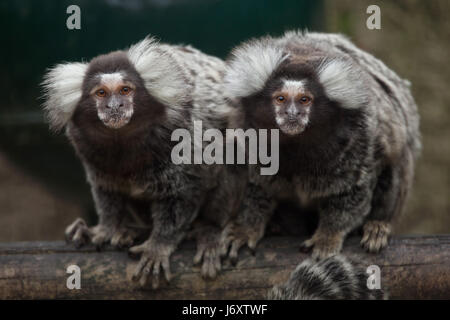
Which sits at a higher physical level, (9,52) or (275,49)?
(9,52)

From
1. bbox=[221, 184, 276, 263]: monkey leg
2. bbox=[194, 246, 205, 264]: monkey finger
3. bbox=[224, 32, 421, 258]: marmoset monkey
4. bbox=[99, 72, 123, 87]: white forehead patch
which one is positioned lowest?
bbox=[194, 246, 205, 264]: monkey finger

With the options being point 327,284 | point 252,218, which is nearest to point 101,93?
point 252,218

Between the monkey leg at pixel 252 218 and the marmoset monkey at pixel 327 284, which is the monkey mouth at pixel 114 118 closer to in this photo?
the monkey leg at pixel 252 218

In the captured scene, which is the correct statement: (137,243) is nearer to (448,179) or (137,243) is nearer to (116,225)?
(116,225)

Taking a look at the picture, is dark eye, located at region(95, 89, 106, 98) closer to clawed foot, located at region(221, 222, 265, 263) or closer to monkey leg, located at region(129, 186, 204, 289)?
monkey leg, located at region(129, 186, 204, 289)

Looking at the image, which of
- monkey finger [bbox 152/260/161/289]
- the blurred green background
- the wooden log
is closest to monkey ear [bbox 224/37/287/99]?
the wooden log

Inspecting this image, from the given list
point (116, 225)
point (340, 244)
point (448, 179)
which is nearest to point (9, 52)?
point (116, 225)

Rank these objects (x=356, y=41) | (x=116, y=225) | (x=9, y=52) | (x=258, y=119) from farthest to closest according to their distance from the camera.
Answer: (x=356, y=41) → (x=9, y=52) → (x=116, y=225) → (x=258, y=119)
